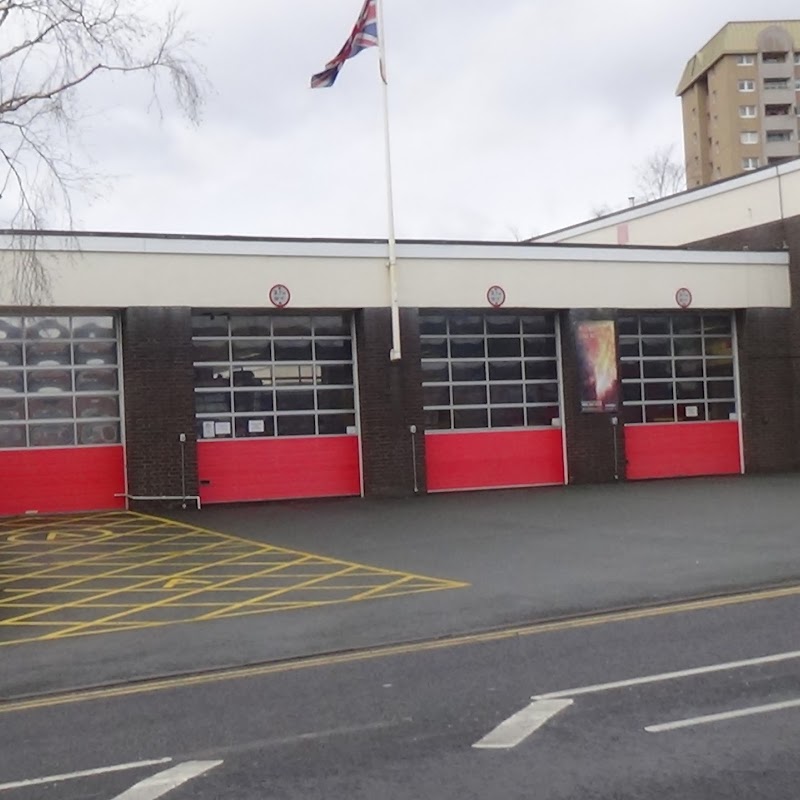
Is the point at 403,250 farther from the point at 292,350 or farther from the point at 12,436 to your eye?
the point at 12,436

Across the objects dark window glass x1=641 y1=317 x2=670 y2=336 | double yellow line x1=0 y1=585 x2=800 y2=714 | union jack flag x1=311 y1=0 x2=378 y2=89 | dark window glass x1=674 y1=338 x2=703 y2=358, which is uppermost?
union jack flag x1=311 y1=0 x2=378 y2=89

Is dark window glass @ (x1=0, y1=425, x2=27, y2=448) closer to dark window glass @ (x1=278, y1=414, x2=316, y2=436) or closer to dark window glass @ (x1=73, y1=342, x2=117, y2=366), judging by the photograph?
dark window glass @ (x1=73, y1=342, x2=117, y2=366)

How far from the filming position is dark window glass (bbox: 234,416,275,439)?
2261 centimetres

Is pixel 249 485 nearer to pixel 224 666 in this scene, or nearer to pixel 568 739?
pixel 224 666

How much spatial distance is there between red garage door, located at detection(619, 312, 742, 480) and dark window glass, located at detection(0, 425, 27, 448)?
545 inches

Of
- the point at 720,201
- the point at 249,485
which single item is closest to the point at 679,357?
the point at 720,201

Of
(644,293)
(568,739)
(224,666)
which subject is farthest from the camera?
(644,293)

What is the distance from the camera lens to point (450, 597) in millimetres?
10859

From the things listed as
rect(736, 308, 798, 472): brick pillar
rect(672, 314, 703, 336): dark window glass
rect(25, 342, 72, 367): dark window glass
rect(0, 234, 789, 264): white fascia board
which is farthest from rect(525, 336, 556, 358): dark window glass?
rect(25, 342, 72, 367): dark window glass

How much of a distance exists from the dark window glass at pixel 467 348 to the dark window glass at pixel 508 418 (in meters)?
1.38

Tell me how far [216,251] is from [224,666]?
1452 cm

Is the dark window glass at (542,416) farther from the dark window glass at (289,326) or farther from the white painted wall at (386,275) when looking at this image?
the dark window glass at (289,326)

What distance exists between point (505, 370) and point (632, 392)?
11.5 ft

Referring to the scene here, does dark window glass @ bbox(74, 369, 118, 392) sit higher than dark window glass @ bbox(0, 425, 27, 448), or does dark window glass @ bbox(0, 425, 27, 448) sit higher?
dark window glass @ bbox(74, 369, 118, 392)
